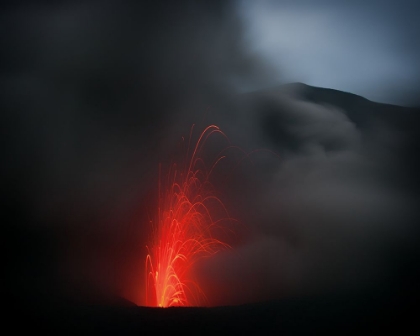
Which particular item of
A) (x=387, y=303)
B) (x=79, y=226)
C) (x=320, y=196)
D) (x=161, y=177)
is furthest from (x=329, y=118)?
(x=387, y=303)

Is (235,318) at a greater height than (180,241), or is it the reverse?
(180,241)

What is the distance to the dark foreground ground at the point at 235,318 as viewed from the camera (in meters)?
8.05

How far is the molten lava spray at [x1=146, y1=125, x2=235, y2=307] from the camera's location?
44.8ft

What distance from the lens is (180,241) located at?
15.7 meters

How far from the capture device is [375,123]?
128ft

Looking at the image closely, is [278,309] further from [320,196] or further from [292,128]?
[292,128]

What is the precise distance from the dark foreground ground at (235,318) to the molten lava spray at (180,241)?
4.15m

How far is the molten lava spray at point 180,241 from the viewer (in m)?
13.7

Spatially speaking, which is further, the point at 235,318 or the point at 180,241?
the point at 180,241

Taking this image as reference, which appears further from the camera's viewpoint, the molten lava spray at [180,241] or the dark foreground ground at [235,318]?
the molten lava spray at [180,241]

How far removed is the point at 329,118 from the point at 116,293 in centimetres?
3389

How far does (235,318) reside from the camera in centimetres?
857

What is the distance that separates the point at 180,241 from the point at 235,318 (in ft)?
24.0

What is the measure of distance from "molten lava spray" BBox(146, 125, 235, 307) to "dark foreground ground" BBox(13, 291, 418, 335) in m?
4.15
